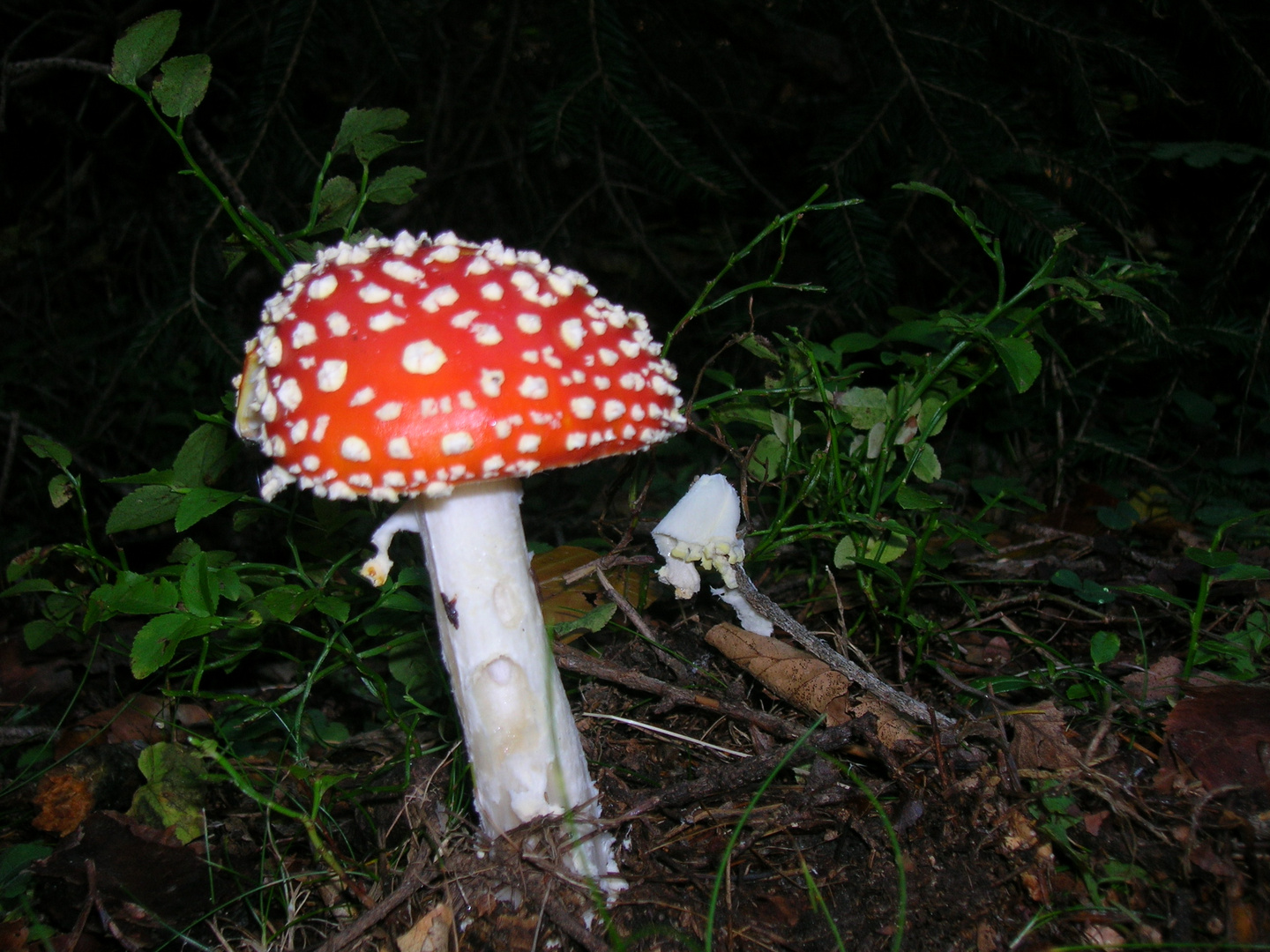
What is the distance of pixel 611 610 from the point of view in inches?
84.8

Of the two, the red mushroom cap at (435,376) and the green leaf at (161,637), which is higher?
the red mushroom cap at (435,376)

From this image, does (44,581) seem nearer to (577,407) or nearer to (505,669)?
(505,669)

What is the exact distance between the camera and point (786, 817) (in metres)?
1.82

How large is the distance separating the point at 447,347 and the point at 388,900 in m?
1.27

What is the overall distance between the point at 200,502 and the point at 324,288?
0.90 metres

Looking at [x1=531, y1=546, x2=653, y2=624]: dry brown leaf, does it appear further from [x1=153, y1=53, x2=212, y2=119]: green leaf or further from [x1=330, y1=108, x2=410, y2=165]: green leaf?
[x1=153, y1=53, x2=212, y2=119]: green leaf

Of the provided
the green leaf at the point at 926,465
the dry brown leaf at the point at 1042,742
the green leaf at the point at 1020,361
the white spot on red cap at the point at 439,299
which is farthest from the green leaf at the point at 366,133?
the dry brown leaf at the point at 1042,742

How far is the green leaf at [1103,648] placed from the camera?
214cm

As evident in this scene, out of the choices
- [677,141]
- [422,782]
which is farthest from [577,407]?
[677,141]

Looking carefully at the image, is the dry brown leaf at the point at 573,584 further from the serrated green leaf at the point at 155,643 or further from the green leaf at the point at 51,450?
the green leaf at the point at 51,450

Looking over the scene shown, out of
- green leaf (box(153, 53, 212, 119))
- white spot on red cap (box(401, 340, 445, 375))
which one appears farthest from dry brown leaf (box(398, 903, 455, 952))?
green leaf (box(153, 53, 212, 119))

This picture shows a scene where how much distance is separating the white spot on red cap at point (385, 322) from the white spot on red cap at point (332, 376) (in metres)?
0.09

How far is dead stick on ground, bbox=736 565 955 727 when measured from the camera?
6.56ft

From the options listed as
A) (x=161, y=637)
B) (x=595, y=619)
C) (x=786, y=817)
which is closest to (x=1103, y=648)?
(x=786, y=817)
